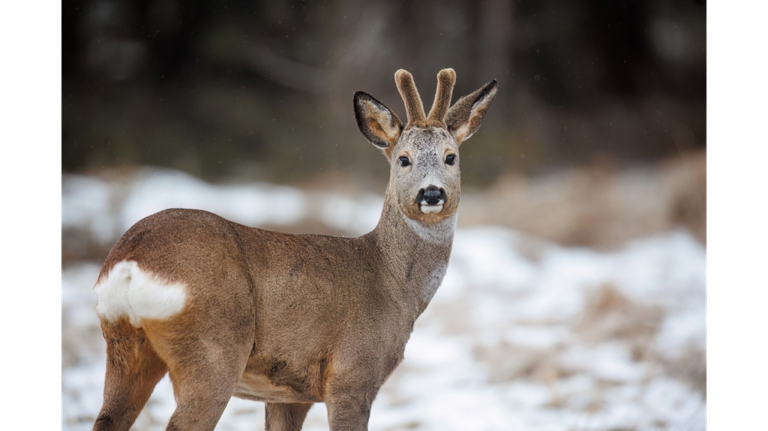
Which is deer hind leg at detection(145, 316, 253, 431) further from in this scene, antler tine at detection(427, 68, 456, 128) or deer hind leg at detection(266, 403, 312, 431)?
antler tine at detection(427, 68, 456, 128)

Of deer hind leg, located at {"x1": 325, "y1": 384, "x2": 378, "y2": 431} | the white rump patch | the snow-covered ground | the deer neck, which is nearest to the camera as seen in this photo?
the white rump patch

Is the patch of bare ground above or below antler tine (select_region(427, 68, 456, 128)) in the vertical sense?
above

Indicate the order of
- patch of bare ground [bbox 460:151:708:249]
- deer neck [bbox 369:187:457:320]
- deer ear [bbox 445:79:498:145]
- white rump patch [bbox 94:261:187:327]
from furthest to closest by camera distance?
patch of bare ground [bbox 460:151:708:249]
deer ear [bbox 445:79:498:145]
deer neck [bbox 369:187:457:320]
white rump patch [bbox 94:261:187:327]

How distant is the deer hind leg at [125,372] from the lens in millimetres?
3557

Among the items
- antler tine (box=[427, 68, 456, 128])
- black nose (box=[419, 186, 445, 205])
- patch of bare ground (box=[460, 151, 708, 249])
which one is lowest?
black nose (box=[419, 186, 445, 205])

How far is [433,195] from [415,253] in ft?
1.48

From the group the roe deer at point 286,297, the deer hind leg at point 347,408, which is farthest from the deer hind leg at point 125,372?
the deer hind leg at point 347,408

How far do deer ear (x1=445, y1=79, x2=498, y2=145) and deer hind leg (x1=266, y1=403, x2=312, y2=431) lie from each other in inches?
72.0

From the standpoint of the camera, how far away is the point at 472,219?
11.5 m

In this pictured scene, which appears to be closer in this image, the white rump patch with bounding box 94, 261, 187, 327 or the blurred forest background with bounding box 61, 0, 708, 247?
the white rump patch with bounding box 94, 261, 187, 327

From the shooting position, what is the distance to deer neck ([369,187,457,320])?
4.55m

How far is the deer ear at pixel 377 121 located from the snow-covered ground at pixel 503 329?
335 centimetres

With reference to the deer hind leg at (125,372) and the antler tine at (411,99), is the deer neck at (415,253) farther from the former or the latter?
the deer hind leg at (125,372)

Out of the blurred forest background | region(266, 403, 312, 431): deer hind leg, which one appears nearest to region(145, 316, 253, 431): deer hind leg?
region(266, 403, 312, 431): deer hind leg
